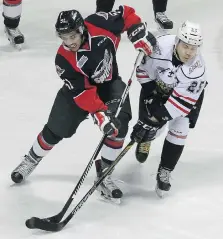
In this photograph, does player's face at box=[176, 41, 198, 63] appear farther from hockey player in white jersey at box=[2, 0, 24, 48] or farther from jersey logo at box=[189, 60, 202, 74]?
hockey player in white jersey at box=[2, 0, 24, 48]

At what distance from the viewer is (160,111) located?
2506 mm

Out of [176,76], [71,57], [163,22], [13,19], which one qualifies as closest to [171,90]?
[176,76]

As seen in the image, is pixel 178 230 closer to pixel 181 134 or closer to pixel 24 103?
pixel 181 134

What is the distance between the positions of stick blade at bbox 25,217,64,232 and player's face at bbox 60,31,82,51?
661 mm

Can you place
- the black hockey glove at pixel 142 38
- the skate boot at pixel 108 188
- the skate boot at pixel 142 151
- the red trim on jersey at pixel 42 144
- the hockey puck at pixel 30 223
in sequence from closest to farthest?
the hockey puck at pixel 30 223, the black hockey glove at pixel 142 38, the skate boot at pixel 108 188, the red trim on jersey at pixel 42 144, the skate boot at pixel 142 151

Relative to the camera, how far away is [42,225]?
7.77 feet

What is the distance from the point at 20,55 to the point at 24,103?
0.75 m

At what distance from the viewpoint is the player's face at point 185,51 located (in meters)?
2.41

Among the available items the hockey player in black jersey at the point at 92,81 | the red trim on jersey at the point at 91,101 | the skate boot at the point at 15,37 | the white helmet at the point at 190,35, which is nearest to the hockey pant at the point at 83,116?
the hockey player in black jersey at the point at 92,81

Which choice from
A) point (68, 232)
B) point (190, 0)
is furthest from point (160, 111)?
point (190, 0)

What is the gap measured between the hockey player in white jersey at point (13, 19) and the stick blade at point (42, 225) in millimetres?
2186

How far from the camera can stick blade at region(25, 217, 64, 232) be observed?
2.36m

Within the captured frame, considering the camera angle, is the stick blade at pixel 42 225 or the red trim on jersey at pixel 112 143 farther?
the red trim on jersey at pixel 112 143

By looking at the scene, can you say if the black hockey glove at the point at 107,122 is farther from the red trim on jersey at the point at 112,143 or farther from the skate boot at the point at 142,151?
the skate boot at the point at 142,151
